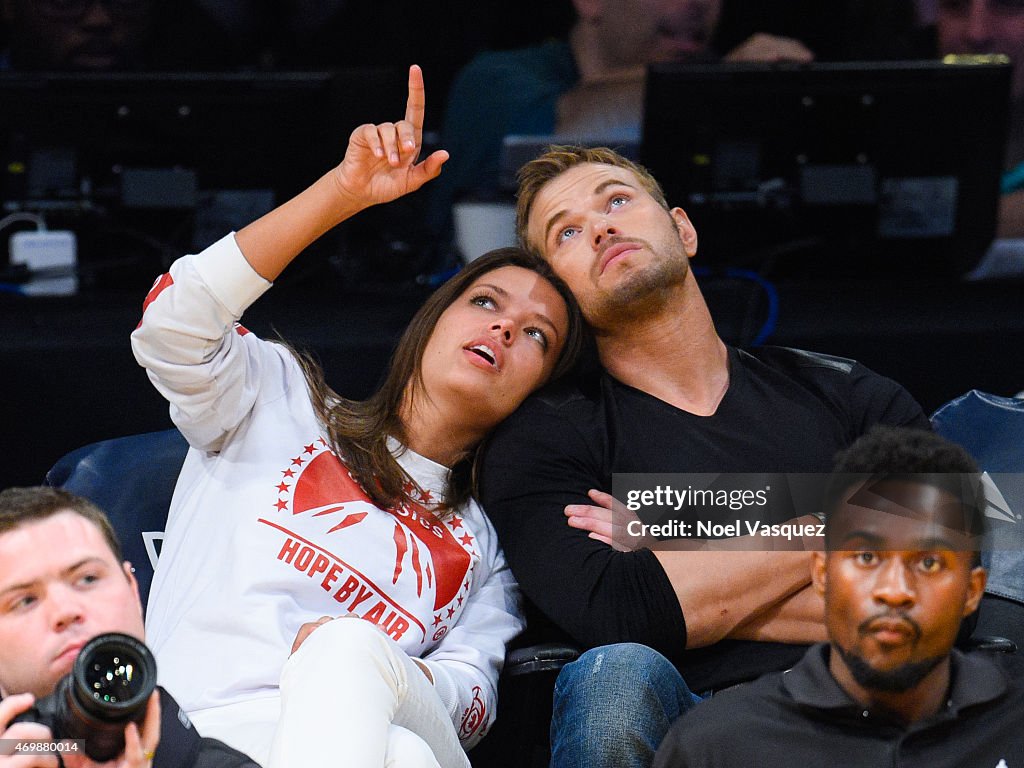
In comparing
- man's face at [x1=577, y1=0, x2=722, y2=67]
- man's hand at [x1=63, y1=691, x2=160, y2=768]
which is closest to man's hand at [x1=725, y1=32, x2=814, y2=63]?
man's face at [x1=577, y1=0, x2=722, y2=67]

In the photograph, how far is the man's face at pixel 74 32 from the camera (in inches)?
148

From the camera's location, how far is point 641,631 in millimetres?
1785

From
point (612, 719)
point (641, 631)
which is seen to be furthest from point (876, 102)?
point (612, 719)

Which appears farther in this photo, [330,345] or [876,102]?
[876,102]

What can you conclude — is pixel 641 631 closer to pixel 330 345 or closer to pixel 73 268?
pixel 330 345

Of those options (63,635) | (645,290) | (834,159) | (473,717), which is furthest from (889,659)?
(834,159)

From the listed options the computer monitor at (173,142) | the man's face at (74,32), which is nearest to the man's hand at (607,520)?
the computer monitor at (173,142)

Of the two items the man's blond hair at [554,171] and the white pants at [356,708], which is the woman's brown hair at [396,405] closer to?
the man's blond hair at [554,171]

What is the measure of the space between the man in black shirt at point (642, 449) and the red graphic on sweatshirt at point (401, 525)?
3.2 inches

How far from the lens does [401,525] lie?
74.9 inches

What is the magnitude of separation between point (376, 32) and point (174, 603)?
110 inches

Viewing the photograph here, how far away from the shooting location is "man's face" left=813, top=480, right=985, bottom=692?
4.14ft

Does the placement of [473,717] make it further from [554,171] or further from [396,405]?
[554,171]

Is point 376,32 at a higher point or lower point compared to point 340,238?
higher
